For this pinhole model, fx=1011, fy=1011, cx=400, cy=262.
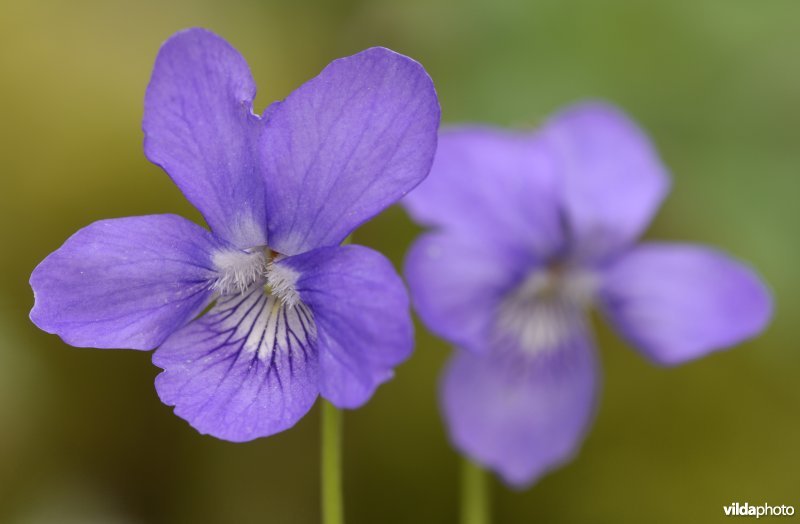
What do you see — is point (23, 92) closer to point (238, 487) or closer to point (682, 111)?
point (238, 487)

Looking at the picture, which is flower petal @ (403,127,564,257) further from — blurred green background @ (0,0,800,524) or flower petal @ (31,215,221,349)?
blurred green background @ (0,0,800,524)

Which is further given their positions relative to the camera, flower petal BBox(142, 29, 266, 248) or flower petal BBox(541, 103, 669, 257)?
flower petal BBox(541, 103, 669, 257)

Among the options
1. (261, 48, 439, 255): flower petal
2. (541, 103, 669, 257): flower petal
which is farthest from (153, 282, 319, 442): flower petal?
(541, 103, 669, 257): flower petal

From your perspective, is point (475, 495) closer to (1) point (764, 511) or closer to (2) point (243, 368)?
(2) point (243, 368)

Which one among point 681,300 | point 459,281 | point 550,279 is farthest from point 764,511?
point 459,281

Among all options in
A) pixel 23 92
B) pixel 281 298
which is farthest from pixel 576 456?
pixel 23 92

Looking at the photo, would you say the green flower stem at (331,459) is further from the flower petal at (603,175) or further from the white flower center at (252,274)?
the flower petal at (603,175)
